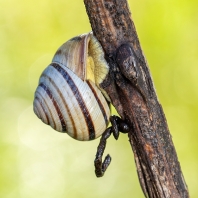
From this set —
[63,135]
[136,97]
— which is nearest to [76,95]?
[136,97]

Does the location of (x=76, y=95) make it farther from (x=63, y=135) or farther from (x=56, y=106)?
A: (x=63, y=135)

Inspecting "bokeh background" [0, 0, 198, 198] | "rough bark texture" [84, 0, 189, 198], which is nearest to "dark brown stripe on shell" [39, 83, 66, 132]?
"rough bark texture" [84, 0, 189, 198]

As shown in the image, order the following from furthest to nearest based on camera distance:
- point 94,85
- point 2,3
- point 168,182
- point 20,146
Result: point 2,3
point 20,146
point 94,85
point 168,182

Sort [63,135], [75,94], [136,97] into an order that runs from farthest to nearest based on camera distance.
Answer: [63,135] → [75,94] → [136,97]

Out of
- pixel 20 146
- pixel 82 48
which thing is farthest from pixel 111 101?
pixel 20 146

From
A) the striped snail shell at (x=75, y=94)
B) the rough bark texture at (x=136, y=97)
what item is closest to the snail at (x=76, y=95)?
the striped snail shell at (x=75, y=94)

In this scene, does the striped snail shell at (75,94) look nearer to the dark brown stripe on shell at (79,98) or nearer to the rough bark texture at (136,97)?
the dark brown stripe on shell at (79,98)

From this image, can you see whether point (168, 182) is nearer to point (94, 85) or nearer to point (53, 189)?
point (94, 85)
